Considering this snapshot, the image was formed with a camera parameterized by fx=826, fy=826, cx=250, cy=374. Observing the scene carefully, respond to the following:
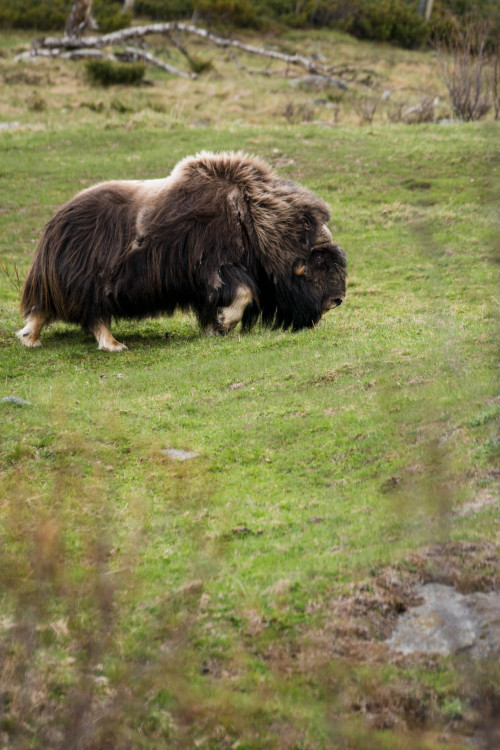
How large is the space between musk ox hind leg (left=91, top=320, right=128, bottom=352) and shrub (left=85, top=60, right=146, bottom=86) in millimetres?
17791

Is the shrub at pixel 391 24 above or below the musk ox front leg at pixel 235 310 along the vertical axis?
above

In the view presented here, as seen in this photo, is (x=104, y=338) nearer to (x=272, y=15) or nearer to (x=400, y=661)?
(x=400, y=661)

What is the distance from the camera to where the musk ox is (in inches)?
276

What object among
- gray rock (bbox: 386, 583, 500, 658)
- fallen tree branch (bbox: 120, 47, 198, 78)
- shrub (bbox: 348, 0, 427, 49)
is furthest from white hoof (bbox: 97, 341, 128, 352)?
shrub (bbox: 348, 0, 427, 49)

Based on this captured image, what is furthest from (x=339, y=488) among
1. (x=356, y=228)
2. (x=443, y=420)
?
(x=356, y=228)

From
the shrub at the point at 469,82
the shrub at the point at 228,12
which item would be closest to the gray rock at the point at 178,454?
the shrub at the point at 469,82

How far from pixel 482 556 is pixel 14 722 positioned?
5.40 feet

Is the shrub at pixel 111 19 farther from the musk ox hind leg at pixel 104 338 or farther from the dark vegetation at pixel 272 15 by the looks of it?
the musk ox hind leg at pixel 104 338

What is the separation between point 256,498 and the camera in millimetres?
4043

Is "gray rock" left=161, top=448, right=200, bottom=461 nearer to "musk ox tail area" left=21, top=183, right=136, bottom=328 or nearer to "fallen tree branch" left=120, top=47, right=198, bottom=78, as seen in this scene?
"musk ox tail area" left=21, top=183, right=136, bottom=328

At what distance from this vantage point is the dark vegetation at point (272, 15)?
28.7 meters

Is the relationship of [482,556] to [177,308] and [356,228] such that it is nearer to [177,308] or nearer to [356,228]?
[177,308]

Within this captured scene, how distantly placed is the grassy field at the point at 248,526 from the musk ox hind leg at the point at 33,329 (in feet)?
0.63

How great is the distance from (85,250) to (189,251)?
89 cm
